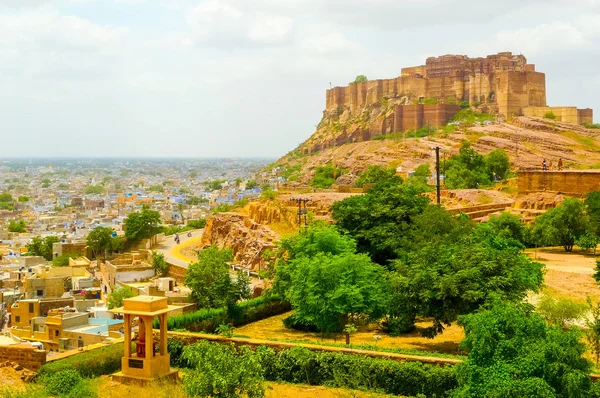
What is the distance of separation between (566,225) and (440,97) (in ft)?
173

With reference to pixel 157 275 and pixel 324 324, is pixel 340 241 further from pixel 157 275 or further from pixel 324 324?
pixel 157 275

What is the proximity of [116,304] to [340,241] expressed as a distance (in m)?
10.7

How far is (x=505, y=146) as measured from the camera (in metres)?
58.2

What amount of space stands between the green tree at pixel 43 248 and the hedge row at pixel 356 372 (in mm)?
41157

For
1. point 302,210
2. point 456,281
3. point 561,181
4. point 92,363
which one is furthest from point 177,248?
point 456,281

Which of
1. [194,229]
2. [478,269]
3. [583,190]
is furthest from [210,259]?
[194,229]

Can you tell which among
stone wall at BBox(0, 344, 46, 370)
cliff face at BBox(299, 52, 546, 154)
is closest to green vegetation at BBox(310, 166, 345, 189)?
cliff face at BBox(299, 52, 546, 154)

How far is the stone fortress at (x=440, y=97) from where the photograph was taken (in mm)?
71500

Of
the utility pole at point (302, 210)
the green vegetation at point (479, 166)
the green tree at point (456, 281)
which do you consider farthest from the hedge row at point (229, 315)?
the green vegetation at point (479, 166)

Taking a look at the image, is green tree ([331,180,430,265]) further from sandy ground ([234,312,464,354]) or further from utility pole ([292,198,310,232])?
utility pole ([292,198,310,232])

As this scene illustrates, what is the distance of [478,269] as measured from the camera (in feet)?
54.5

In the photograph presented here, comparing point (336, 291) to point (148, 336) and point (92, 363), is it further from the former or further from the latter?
point (92, 363)

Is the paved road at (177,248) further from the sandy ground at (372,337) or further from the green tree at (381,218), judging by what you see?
the sandy ground at (372,337)

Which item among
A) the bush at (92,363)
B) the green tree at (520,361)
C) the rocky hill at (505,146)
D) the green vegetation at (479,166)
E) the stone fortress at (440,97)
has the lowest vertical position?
the bush at (92,363)
